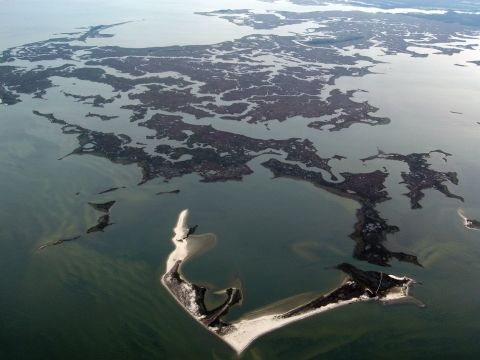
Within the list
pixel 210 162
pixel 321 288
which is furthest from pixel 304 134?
pixel 321 288

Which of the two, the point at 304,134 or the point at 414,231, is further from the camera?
the point at 304,134

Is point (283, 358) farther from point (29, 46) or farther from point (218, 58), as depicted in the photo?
point (29, 46)

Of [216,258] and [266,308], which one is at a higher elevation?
[216,258]

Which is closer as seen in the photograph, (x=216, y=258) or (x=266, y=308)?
(x=266, y=308)

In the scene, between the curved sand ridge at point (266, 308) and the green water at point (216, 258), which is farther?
the curved sand ridge at point (266, 308)
